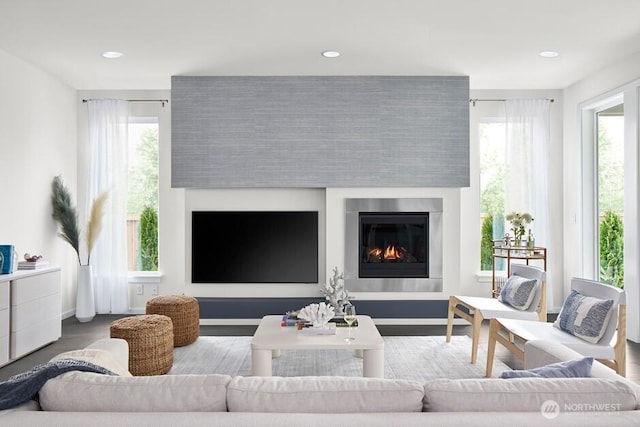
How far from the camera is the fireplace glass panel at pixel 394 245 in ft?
20.0

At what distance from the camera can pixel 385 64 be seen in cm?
551

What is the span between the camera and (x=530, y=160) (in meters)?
6.54

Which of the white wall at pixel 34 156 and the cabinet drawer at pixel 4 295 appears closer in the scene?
the cabinet drawer at pixel 4 295

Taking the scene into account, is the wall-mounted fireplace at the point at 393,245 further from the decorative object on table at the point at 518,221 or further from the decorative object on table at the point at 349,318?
the decorative object on table at the point at 349,318

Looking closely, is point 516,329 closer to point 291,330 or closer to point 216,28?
point 291,330

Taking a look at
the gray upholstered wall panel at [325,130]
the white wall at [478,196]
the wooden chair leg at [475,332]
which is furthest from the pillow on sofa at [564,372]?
the white wall at [478,196]

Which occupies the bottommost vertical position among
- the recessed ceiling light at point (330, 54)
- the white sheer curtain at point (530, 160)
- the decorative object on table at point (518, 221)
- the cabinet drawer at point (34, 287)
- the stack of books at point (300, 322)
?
the stack of books at point (300, 322)

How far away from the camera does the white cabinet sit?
4.45 meters

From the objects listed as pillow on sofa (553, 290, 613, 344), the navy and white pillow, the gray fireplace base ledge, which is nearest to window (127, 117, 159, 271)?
the gray fireplace base ledge

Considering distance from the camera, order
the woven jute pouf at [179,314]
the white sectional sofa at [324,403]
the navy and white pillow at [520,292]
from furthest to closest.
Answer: the woven jute pouf at [179,314]
the navy and white pillow at [520,292]
the white sectional sofa at [324,403]

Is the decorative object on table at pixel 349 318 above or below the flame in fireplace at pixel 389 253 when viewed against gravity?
below

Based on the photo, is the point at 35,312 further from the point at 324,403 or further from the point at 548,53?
the point at 548,53

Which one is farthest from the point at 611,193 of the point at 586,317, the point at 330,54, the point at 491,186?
the point at 330,54

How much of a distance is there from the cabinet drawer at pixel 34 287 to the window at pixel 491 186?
184 inches
